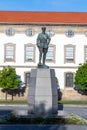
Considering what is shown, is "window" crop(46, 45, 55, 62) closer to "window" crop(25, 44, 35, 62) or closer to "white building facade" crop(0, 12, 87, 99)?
"white building facade" crop(0, 12, 87, 99)

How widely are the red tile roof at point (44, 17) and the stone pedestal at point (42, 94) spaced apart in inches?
1233

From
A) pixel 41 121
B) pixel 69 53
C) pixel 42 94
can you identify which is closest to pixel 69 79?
pixel 69 53

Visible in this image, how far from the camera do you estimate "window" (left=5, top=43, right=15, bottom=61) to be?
177 ft

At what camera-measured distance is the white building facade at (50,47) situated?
2120 inches

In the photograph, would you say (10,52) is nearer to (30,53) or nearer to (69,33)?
(30,53)

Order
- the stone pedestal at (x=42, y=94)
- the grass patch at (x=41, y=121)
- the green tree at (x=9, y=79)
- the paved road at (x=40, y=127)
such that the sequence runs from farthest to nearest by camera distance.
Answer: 1. the green tree at (x=9, y=79)
2. the stone pedestal at (x=42, y=94)
3. the grass patch at (x=41, y=121)
4. the paved road at (x=40, y=127)

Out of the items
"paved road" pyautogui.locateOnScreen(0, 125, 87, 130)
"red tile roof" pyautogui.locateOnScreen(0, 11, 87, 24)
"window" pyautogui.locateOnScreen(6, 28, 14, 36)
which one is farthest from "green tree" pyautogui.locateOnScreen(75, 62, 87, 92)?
"paved road" pyautogui.locateOnScreen(0, 125, 87, 130)

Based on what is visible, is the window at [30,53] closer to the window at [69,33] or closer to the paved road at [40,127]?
the window at [69,33]

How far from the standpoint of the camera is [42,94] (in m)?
22.7

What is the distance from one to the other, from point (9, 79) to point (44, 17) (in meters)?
9.03

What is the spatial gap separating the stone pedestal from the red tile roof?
103 ft

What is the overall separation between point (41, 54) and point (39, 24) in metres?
30.1

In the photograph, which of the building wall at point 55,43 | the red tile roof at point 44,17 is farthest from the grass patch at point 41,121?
the red tile roof at point 44,17

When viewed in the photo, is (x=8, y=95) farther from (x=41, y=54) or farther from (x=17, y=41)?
(x=41, y=54)
